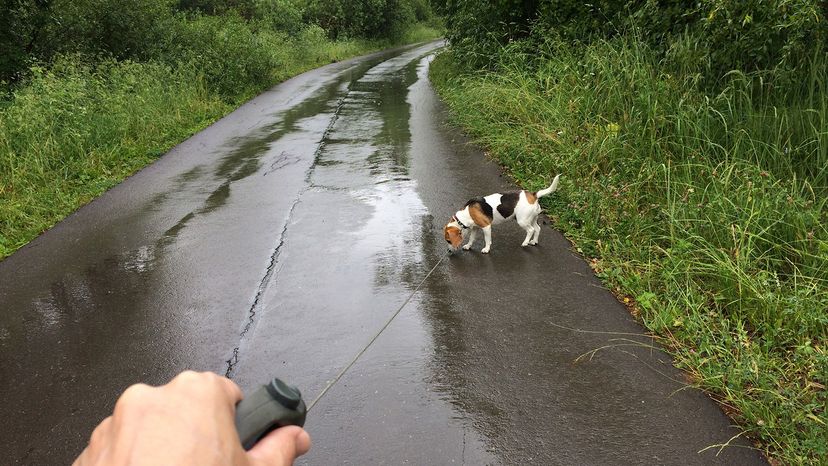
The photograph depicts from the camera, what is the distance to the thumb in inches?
32.9

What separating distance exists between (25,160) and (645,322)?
8.19 metres

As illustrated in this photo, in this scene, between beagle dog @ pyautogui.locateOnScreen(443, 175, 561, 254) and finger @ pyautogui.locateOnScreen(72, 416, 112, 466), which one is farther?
beagle dog @ pyautogui.locateOnScreen(443, 175, 561, 254)

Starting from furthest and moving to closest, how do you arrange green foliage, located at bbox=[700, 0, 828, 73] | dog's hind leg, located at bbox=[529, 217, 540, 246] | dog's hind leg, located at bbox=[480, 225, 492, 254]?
dog's hind leg, located at bbox=[529, 217, 540, 246] < dog's hind leg, located at bbox=[480, 225, 492, 254] < green foliage, located at bbox=[700, 0, 828, 73]

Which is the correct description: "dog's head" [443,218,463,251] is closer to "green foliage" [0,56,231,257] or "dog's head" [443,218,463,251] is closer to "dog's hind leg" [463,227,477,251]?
"dog's hind leg" [463,227,477,251]

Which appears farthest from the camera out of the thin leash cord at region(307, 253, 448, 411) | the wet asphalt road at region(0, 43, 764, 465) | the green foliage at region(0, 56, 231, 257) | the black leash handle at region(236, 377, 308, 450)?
the green foliage at region(0, 56, 231, 257)

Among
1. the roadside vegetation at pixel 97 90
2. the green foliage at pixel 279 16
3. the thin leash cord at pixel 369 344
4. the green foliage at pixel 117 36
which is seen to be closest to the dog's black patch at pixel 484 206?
the thin leash cord at pixel 369 344

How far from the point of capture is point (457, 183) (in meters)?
7.80

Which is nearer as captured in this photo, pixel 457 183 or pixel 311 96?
pixel 457 183

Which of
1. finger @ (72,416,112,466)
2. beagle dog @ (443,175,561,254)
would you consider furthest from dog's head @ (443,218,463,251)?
finger @ (72,416,112,466)

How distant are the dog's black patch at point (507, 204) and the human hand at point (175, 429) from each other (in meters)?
4.83

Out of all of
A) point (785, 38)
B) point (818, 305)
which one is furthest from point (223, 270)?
point (785, 38)

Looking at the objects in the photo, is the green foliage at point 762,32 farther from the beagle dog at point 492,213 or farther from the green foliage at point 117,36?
the green foliage at point 117,36

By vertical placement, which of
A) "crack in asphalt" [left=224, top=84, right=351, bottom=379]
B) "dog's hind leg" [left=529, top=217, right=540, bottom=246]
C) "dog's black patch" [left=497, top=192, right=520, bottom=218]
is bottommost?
"dog's hind leg" [left=529, top=217, right=540, bottom=246]

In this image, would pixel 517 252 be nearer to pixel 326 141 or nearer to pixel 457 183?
pixel 457 183
